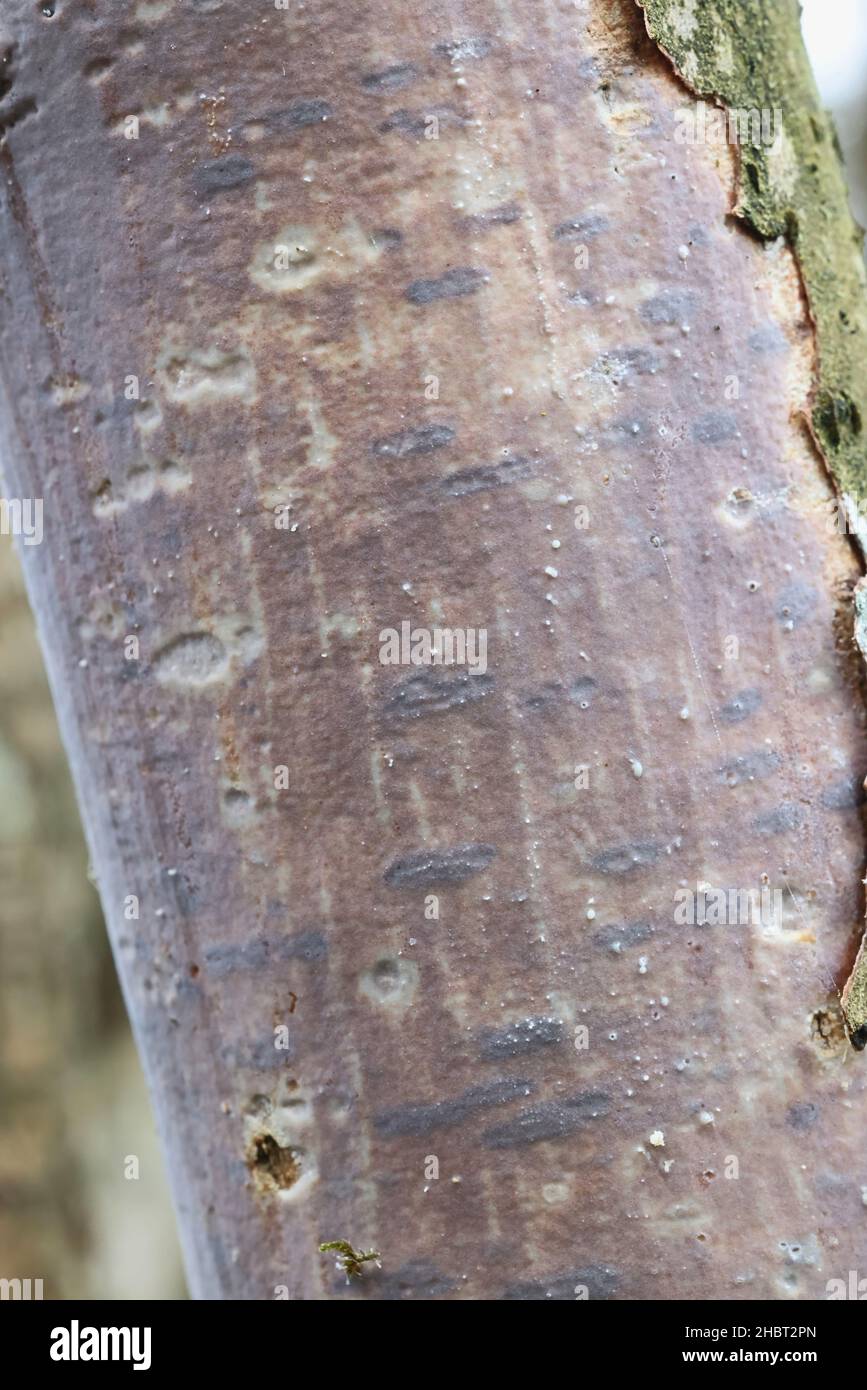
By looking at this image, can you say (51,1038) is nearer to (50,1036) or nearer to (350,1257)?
(50,1036)

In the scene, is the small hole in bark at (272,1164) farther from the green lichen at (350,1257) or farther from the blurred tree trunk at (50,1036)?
the blurred tree trunk at (50,1036)

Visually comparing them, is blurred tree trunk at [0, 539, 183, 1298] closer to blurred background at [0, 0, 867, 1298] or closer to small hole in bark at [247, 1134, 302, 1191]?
blurred background at [0, 0, 867, 1298]

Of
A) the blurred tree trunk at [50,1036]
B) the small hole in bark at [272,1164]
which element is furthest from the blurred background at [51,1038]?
the small hole in bark at [272,1164]

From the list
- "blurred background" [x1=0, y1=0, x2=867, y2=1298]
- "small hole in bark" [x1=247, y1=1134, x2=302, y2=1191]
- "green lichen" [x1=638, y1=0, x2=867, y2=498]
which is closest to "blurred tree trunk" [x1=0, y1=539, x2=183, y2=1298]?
"blurred background" [x1=0, y1=0, x2=867, y2=1298]

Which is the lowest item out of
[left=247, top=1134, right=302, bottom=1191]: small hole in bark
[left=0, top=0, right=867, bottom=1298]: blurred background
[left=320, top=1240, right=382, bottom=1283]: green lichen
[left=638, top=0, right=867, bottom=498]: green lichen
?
[left=0, top=0, right=867, bottom=1298]: blurred background
